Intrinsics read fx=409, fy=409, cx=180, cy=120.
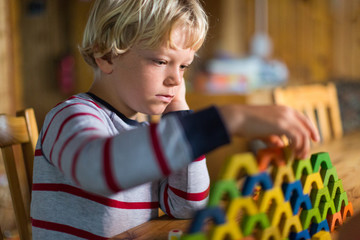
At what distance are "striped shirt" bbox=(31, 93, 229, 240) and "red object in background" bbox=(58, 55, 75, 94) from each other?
3558mm

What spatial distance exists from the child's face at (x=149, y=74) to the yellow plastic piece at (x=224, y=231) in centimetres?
35

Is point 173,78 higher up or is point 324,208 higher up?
point 173,78

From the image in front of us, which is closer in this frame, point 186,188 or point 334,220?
point 334,220

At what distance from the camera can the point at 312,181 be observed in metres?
0.53

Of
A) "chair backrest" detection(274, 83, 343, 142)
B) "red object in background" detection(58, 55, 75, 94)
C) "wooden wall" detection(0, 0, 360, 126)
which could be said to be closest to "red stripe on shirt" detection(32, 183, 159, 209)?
"chair backrest" detection(274, 83, 343, 142)

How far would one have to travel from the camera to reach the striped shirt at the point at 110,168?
0.44 metres

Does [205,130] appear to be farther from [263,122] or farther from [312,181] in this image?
[312,181]

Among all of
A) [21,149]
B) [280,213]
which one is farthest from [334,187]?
[21,149]

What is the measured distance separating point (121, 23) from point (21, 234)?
515mm

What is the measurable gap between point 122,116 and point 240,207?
1.35ft

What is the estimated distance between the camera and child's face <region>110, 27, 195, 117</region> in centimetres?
70

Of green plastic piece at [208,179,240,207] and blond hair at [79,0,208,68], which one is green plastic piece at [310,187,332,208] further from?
blond hair at [79,0,208,68]

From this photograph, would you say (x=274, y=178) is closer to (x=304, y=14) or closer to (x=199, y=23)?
(x=199, y=23)

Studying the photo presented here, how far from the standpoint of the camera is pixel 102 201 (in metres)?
0.71
